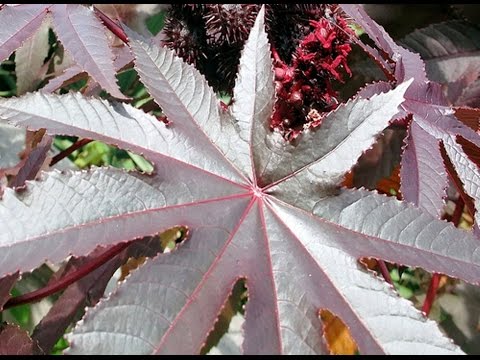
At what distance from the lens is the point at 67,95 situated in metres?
0.72

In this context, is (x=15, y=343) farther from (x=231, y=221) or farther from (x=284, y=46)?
(x=284, y=46)

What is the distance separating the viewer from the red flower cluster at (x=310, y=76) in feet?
2.89

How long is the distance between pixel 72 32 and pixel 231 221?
1.04 ft

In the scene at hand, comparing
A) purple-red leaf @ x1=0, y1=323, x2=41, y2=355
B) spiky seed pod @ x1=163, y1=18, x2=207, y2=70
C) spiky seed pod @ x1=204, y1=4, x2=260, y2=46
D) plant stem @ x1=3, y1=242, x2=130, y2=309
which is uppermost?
spiky seed pod @ x1=204, y1=4, x2=260, y2=46

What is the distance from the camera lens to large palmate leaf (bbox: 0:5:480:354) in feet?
2.03

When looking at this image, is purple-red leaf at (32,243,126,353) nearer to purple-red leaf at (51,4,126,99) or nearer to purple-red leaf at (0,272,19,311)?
purple-red leaf at (0,272,19,311)

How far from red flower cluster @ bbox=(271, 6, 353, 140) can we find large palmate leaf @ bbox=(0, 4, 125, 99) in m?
0.24

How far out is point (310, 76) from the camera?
2.95 ft

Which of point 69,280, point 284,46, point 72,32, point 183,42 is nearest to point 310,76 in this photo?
point 284,46

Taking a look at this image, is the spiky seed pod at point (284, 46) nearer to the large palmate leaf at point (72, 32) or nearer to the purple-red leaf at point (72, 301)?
the large palmate leaf at point (72, 32)

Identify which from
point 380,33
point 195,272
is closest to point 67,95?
point 195,272

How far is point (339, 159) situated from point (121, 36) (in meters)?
0.40

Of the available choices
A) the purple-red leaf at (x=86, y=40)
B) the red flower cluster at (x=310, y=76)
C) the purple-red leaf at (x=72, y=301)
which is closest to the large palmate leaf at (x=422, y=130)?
the red flower cluster at (x=310, y=76)

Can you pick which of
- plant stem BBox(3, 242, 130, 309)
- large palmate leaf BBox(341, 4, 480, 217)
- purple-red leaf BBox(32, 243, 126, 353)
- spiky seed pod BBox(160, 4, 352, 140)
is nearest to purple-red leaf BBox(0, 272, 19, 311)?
plant stem BBox(3, 242, 130, 309)
